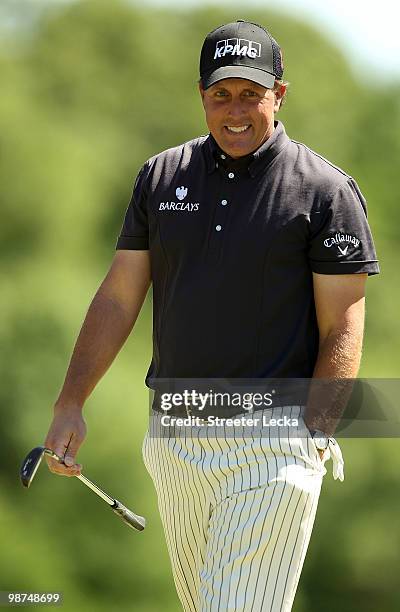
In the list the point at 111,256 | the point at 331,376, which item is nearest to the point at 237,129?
the point at 331,376

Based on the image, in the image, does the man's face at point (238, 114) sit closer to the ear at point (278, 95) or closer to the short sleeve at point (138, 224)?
the ear at point (278, 95)

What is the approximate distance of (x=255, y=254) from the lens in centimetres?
347

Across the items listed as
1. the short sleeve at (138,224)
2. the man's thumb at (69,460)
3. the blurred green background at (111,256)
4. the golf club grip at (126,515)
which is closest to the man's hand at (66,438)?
the man's thumb at (69,460)

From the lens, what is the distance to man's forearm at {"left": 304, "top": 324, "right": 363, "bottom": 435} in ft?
11.3

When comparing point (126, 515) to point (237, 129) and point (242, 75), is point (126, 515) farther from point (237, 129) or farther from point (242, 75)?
point (242, 75)

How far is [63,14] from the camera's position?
289 inches

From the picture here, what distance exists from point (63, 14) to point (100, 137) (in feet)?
2.80

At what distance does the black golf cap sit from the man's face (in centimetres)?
3

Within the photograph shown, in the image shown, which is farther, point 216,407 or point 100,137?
point 100,137

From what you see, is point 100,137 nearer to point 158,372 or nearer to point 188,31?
point 188,31

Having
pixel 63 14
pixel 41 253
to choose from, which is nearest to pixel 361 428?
pixel 41 253

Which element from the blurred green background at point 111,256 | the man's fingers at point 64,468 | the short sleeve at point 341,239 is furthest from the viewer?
the blurred green background at point 111,256

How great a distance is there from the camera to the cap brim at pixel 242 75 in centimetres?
346

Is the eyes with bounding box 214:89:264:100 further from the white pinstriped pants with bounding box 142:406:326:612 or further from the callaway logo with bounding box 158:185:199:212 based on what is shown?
the white pinstriped pants with bounding box 142:406:326:612
